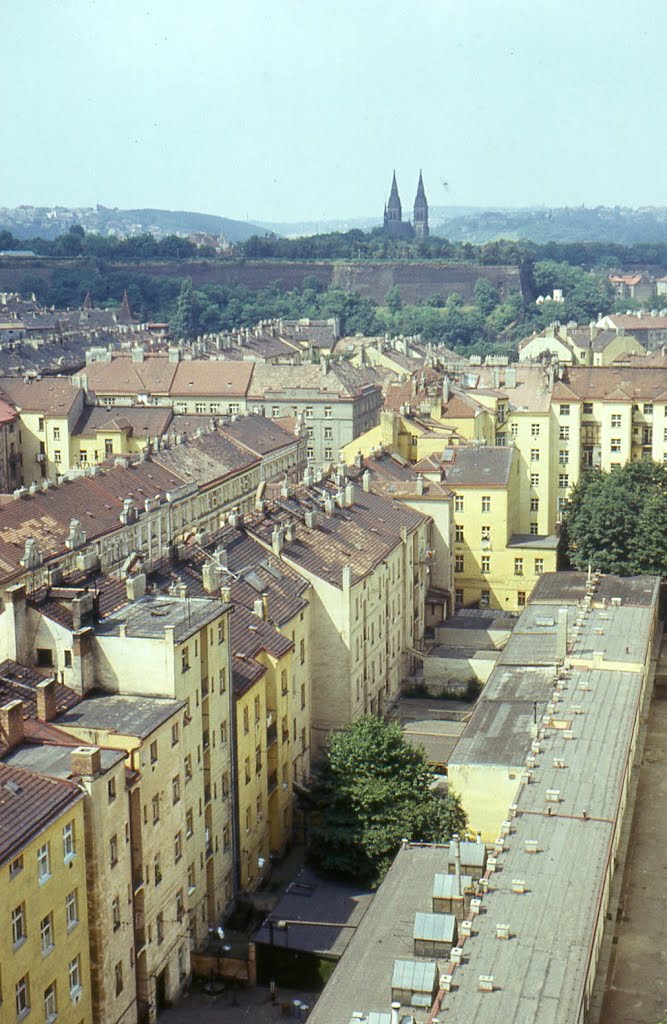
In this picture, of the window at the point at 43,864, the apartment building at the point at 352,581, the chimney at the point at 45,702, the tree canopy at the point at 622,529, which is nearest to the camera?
the window at the point at 43,864

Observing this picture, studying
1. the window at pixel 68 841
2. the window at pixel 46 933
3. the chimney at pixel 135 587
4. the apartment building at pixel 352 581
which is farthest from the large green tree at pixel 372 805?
the window at pixel 46 933

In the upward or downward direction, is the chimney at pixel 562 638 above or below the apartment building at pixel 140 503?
below

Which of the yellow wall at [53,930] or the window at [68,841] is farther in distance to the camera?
the window at [68,841]

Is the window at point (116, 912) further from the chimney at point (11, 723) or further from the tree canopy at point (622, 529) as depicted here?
the tree canopy at point (622, 529)

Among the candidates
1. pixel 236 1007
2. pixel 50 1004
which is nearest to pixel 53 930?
pixel 50 1004

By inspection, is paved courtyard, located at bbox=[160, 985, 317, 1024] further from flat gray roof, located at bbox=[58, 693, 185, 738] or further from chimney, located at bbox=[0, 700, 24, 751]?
chimney, located at bbox=[0, 700, 24, 751]

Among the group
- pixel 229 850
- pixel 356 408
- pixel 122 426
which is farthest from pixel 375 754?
pixel 356 408

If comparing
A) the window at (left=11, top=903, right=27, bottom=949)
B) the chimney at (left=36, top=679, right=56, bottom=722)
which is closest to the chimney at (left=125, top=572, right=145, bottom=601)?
the chimney at (left=36, top=679, right=56, bottom=722)
